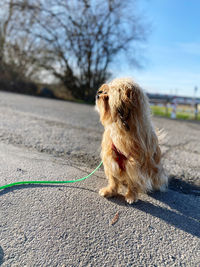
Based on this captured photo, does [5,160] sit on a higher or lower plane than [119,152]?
lower

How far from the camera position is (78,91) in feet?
65.4

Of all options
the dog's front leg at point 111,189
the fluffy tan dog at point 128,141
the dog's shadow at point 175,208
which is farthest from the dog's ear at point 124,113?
the dog's shadow at point 175,208

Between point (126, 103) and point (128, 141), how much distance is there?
16.8 inches

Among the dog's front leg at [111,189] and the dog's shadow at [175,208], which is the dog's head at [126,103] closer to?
the dog's front leg at [111,189]

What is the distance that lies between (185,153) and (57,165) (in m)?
2.83

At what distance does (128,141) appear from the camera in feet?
7.78

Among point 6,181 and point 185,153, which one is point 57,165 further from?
point 185,153

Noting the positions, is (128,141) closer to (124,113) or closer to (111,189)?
(124,113)

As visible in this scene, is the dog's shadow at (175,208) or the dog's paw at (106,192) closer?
the dog's shadow at (175,208)

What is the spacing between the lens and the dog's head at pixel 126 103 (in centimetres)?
227

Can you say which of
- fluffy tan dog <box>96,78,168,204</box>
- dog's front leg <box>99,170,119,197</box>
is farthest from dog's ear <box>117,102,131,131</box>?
dog's front leg <box>99,170,119,197</box>

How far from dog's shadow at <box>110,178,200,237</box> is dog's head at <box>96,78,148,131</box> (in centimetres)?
89

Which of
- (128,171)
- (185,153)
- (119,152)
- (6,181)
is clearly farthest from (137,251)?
(185,153)

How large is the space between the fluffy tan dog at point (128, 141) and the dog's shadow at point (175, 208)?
0.11 meters
